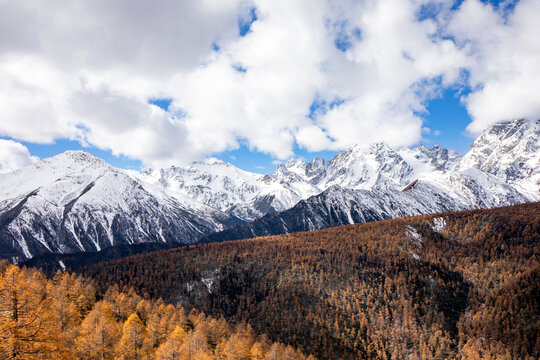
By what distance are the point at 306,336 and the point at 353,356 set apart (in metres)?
29.6

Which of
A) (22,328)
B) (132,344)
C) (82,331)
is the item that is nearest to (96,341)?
(82,331)

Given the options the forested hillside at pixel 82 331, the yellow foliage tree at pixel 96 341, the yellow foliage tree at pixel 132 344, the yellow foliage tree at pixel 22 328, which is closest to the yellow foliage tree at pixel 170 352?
the forested hillside at pixel 82 331

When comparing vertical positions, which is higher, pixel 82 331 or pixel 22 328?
pixel 22 328

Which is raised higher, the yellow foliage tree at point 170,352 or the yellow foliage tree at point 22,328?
the yellow foliage tree at point 22,328

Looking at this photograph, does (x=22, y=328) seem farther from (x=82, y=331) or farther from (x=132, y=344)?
(x=132, y=344)

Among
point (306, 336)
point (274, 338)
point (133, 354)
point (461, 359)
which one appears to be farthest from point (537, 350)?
point (133, 354)

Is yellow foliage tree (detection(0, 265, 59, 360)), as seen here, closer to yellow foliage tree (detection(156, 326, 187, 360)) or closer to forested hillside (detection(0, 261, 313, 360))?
forested hillside (detection(0, 261, 313, 360))

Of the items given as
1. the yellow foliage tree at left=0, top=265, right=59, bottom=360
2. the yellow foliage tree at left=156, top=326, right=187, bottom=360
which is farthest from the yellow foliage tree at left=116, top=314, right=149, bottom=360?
the yellow foliage tree at left=0, top=265, right=59, bottom=360

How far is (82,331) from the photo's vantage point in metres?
56.8

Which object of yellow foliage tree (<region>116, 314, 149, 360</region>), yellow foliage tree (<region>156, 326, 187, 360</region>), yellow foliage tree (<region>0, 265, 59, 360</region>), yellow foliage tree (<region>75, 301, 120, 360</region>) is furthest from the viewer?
yellow foliage tree (<region>156, 326, 187, 360</region>)

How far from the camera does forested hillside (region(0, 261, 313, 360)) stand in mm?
27078

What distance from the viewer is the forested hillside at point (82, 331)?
2708 cm

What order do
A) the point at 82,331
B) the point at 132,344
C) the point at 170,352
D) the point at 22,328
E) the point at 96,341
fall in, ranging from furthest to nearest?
1. the point at 170,352
2. the point at 132,344
3. the point at 82,331
4. the point at 96,341
5. the point at 22,328

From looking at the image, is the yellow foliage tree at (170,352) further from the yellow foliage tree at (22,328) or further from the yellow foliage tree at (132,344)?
the yellow foliage tree at (22,328)
